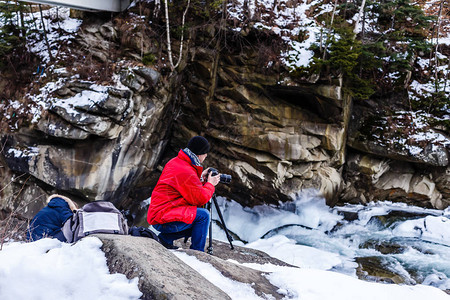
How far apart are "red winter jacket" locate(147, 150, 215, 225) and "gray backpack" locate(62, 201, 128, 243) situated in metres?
0.51

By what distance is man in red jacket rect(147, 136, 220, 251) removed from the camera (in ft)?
12.5

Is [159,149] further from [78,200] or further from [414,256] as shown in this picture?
[414,256]

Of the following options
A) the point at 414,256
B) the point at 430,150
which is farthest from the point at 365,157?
the point at 414,256

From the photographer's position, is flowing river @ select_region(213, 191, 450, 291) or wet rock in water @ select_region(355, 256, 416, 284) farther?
flowing river @ select_region(213, 191, 450, 291)

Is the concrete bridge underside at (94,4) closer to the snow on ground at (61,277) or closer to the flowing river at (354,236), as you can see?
the flowing river at (354,236)

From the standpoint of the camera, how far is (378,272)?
7.25 meters

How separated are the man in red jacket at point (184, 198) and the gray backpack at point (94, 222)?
53 cm

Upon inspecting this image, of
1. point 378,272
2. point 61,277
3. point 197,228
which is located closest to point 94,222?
point 197,228

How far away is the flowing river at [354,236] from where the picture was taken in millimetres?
7393

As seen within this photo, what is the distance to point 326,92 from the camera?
10023mm

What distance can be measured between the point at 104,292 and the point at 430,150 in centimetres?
1121

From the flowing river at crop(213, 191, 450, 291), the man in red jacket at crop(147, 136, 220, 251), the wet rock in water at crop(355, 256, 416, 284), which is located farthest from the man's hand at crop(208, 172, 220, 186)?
the wet rock in water at crop(355, 256, 416, 284)

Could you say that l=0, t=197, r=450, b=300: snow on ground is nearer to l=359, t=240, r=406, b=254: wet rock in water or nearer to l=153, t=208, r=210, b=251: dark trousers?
l=153, t=208, r=210, b=251: dark trousers

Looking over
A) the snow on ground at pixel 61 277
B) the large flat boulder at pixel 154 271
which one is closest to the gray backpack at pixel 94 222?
the large flat boulder at pixel 154 271
